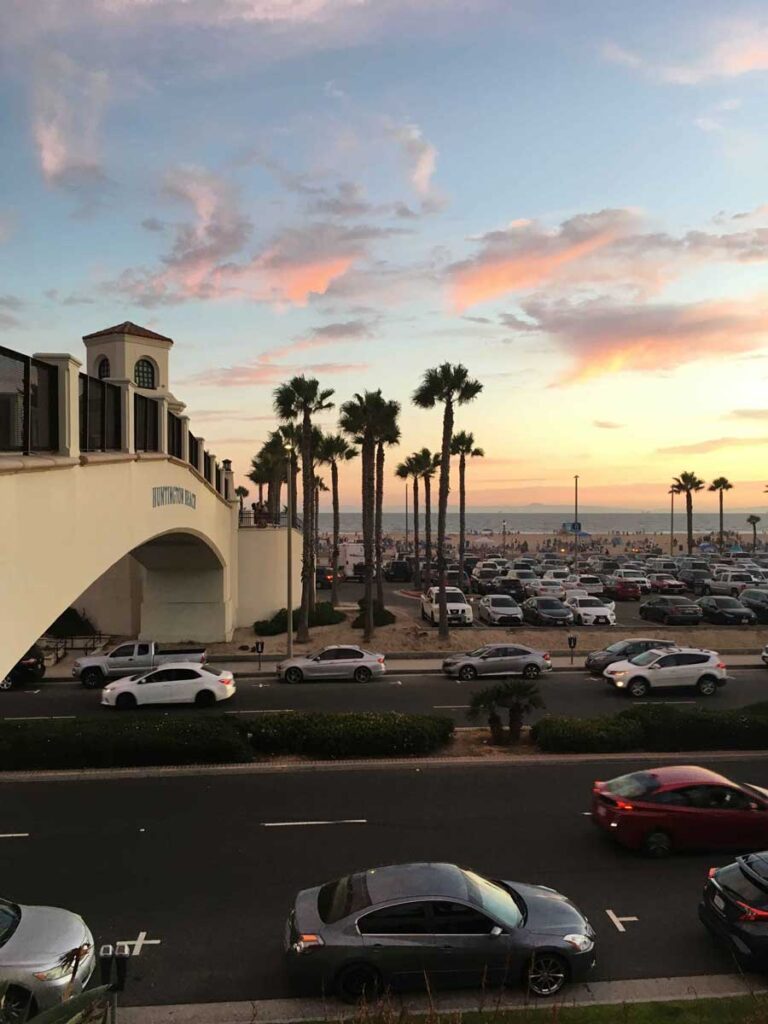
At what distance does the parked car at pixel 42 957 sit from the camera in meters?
7.56

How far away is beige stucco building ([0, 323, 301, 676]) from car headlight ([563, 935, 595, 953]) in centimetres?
694

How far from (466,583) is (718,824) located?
42.8m

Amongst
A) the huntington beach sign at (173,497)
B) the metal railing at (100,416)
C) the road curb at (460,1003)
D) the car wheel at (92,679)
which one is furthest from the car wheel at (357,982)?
the car wheel at (92,679)

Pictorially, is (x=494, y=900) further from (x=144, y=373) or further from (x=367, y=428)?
(x=367, y=428)

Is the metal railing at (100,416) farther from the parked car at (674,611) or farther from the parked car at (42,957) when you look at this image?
the parked car at (674,611)

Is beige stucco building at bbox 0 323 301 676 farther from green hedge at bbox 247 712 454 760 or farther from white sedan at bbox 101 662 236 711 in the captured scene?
green hedge at bbox 247 712 454 760

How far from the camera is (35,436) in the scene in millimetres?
10219

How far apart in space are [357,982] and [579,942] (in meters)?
2.47

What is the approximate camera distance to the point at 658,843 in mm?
11844

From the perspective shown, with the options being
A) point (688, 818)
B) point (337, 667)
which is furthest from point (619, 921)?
point (337, 667)

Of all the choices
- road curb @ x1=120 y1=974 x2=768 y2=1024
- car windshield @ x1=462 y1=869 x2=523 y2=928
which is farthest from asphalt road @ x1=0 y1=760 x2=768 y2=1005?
car windshield @ x1=462 y1=869 x2=523 y2=928

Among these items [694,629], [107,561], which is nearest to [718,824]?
[107,561]

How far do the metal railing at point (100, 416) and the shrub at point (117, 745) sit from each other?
6316 millimetres

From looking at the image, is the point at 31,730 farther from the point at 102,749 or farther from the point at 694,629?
the point at 694,629
